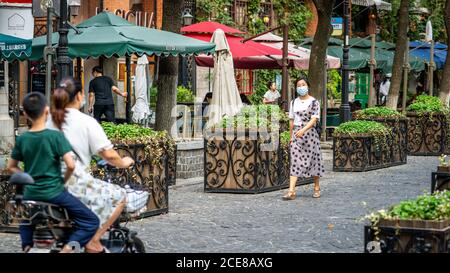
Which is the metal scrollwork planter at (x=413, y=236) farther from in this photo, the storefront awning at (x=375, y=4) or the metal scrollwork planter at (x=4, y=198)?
the storefront awning at (x=375, y=4)

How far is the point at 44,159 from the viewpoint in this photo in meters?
7.71

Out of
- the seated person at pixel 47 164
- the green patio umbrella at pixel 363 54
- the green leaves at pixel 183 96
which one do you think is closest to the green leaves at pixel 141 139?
the seated person at pixel 47 164

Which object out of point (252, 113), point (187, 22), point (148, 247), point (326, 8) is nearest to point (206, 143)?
point (252, 113)

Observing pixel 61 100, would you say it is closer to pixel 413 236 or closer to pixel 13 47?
pixel 413 236

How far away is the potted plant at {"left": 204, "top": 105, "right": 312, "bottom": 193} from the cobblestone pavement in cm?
26

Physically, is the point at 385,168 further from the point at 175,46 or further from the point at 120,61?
the point at 120,61

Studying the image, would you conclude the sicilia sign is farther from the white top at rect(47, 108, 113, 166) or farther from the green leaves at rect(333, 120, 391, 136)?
the white top at rect(47, 108, 113, 166)

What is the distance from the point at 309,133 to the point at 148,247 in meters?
5.22

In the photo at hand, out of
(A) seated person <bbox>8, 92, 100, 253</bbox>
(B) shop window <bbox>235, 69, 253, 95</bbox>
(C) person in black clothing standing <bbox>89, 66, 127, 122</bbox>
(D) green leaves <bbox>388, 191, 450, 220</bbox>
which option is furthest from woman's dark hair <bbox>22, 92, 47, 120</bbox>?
(B) shop window <bbox>235, 69, 253, 95</bbox>

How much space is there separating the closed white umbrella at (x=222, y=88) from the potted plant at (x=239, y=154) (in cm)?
281

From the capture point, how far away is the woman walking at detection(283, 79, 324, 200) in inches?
588

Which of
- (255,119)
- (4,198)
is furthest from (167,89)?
(4,198)

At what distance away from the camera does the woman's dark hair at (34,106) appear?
7668mm

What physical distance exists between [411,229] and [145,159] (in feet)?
18.2
